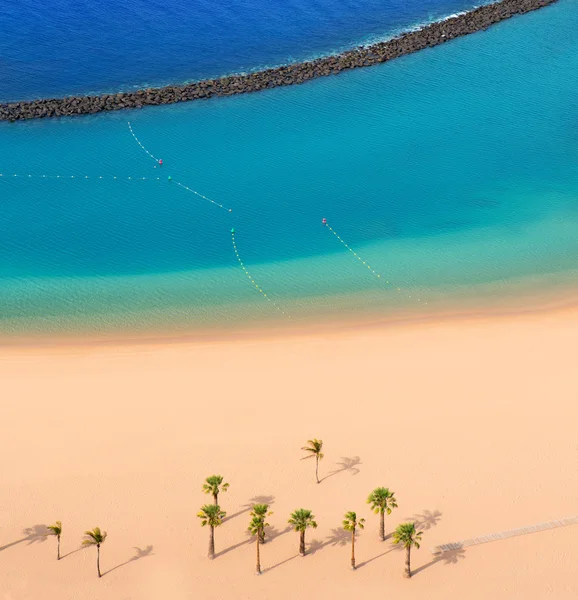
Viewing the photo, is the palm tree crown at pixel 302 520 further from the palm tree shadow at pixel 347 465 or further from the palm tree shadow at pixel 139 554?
the palm tree shadow at pixel 139 554

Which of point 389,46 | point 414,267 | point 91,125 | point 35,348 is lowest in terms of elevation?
point 35,348

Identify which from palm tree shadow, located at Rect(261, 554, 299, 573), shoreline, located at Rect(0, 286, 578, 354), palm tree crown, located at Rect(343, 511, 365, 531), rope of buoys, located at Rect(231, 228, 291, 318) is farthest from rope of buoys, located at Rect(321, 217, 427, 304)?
palm tree shadow, located at Rect(261, 554, 299, 573)

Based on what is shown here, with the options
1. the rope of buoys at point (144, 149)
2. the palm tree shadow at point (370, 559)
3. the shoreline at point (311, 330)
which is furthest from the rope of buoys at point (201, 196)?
the palm tree shadow at point (370, 559)

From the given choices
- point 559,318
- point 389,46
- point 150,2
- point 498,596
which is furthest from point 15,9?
point 498,596

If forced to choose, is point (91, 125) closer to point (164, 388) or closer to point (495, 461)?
point (164, 388)

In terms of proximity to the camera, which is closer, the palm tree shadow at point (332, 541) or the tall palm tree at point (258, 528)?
the tall palm tree at point (258, 528)

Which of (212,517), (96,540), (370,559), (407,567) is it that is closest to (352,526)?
(370,559)
